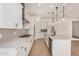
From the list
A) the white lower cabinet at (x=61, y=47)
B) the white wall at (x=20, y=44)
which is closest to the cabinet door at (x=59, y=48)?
the white lower cabinet at (x=61, y=47)

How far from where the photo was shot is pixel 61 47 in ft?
4.30

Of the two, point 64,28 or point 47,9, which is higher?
point 47,9

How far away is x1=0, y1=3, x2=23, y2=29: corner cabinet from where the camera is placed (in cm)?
130

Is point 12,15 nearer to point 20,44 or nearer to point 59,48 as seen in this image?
point 20,44

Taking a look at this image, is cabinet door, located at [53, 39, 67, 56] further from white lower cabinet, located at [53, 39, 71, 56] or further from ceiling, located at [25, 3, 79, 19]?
ceiling, located at [25, 3, 79, 19]

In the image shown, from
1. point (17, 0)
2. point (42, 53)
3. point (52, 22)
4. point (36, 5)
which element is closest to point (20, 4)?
point (17, 0)

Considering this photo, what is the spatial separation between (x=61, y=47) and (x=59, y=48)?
0.03m

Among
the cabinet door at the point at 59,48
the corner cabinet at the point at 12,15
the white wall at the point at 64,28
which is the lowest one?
the cabinet door at the point at 59,48

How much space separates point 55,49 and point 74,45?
0.24 m

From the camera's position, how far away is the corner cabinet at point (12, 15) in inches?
51.2

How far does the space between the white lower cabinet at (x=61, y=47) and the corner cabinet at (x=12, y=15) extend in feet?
1.66

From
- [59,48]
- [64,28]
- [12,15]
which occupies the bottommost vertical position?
[59,48]

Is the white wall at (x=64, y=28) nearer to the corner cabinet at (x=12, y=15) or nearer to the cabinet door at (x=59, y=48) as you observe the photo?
the cabinet door at (x=59, y=48)

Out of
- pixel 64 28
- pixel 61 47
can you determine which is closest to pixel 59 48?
pixel 61 47
